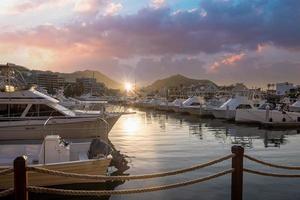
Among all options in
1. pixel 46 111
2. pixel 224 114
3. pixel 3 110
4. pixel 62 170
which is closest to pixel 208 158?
pixel 46 111

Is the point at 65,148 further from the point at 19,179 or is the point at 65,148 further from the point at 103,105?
the point at 103,105

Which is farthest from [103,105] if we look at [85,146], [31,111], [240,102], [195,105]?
[195,105]

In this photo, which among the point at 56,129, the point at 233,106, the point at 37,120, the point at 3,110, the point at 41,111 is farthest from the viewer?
the point at 233,106

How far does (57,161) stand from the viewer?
44.8 feet

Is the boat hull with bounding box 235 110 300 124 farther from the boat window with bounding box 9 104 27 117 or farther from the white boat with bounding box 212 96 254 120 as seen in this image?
the boat window with bounding box 9 104 27 117

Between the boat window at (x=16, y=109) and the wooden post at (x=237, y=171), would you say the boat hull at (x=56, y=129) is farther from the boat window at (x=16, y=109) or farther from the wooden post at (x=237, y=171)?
the wooden post at (x=237, y=171)

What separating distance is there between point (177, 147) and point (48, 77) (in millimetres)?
160323

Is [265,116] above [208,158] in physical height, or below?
above

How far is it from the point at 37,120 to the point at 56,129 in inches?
45.6

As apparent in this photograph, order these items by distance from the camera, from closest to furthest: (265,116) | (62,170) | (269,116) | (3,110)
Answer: (62,170) → (3,110) → (269,116) → (265,116)

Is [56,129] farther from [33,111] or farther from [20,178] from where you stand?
[20,178]

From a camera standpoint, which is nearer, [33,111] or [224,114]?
[33,111]

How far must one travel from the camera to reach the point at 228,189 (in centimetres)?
1445

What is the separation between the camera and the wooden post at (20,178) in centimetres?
606
